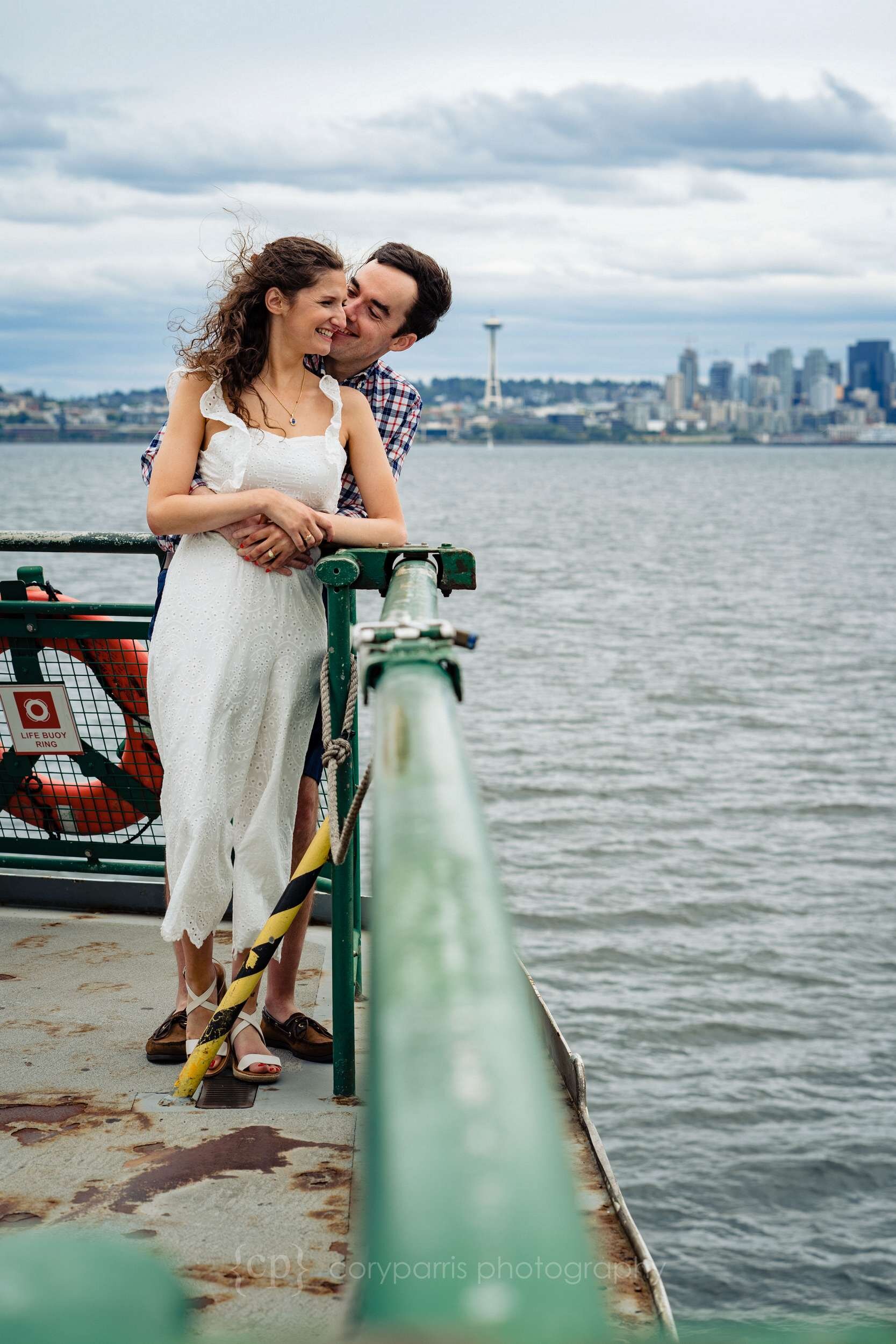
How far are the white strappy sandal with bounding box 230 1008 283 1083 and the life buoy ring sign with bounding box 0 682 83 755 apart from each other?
1.56 metres

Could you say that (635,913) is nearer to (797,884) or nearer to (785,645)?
(797,884)

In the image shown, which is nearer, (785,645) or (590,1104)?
(590,1104)

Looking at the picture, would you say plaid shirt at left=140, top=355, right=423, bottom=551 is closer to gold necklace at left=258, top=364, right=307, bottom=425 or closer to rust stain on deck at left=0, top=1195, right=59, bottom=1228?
gold necklace at left=258, top=364, right=307, bottom=425

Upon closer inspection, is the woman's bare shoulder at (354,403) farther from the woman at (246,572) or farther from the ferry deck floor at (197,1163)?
the ferry deck floor at (197,1163)

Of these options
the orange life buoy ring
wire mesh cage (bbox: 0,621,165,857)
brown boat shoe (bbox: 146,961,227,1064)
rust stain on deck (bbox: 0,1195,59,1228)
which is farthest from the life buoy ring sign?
rust stain on deck (bbox: 0,1195,59,1228)

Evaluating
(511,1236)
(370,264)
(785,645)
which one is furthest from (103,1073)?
(785,645)

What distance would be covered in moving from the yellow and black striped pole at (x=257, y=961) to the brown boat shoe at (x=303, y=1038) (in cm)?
35

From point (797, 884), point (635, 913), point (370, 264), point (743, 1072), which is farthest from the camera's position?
point (797, 884)

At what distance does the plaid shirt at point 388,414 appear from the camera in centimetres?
323

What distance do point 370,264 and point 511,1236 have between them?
110 inches

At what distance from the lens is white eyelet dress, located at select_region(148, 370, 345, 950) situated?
2.90 meters

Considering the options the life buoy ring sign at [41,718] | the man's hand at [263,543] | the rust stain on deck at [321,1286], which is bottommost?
the rust stain on deck at [321,1286]

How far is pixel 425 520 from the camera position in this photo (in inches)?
2158

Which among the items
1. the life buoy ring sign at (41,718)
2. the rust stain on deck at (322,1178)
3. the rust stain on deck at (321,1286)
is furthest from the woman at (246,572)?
the life buoy ring sign at (41,718)
